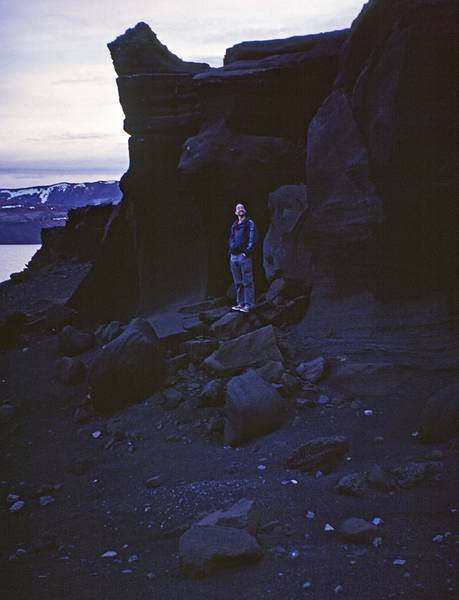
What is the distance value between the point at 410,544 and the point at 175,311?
8.27 m

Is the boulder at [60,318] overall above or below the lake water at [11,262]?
above

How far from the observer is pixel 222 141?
11414mm

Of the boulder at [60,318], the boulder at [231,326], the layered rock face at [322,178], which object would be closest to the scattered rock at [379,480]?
the layered rock face at [322,178]

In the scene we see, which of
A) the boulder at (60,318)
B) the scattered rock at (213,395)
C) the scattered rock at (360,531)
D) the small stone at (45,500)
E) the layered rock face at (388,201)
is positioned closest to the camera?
the scattered rock at (360,531)

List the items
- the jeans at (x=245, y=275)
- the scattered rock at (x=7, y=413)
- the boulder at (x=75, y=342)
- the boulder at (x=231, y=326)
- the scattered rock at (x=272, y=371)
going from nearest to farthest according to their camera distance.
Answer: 1. the scattered rock at (x=272, y=371)
2. the scattered rock at (x=7, y=413)
3. the boulder at (x=231, y=326)
4. the jeans at (x=245, y=275)
5. the boulder at (x=75, y=342)

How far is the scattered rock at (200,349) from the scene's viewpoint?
8938mm

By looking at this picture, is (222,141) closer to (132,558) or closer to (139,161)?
(139,161)

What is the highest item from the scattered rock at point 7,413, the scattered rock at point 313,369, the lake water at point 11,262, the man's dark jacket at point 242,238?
the man's dark jacket at point 242,238

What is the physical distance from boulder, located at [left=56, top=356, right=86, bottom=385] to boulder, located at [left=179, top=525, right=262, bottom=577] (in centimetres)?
634

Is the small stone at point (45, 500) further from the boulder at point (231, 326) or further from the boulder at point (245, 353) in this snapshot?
the boulder at point (231, 326)

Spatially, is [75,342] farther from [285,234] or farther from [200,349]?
[285,234]

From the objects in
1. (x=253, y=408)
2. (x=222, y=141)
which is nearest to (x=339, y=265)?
(x=253, y=408)

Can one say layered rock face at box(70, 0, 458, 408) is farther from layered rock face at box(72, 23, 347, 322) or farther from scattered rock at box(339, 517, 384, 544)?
scattered rock at box(339, 517, 384, 544)

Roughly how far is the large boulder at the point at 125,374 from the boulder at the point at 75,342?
272 centimetres
